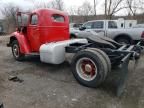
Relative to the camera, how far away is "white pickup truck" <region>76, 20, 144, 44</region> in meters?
10.6

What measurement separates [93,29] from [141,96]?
792cm

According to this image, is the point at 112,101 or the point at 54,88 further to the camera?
the point at 54,88

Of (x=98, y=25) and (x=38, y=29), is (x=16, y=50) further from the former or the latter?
(x=98, y=25)

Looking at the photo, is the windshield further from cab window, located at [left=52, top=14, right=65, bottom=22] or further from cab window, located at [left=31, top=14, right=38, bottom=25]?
cab window, located at [left=52, top=14, right=65, bottom=22]

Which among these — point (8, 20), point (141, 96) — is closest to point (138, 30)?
point (141, 96)

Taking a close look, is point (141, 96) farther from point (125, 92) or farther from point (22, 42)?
point (22, 42)

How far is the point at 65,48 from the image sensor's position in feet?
20.0

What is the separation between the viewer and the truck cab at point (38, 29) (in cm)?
692

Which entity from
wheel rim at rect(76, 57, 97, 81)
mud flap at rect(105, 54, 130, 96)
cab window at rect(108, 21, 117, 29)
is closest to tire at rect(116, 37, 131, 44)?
cab window at rect(108, 21, 117, 29)

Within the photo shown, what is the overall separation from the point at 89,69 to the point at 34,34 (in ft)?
9.76

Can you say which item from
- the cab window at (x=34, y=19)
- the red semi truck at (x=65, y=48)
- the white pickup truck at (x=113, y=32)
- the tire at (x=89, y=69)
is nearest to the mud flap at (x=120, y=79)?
the red semi truck at (x=65, y=48)

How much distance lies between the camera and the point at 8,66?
7.33 m

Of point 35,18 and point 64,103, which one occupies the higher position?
point 35,18

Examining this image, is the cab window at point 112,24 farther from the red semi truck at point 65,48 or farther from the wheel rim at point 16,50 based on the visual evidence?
the wheel rim at point 16,50
